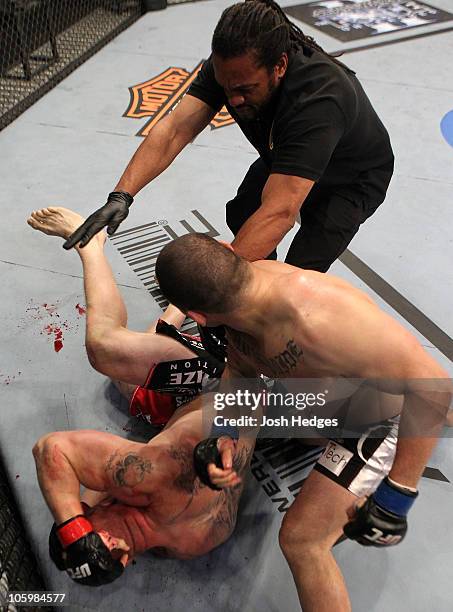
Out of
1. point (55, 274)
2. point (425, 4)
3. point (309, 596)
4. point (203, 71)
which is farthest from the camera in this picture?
point (425, 4)

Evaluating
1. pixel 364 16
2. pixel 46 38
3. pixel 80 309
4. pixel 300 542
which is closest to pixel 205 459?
pixel 300 542

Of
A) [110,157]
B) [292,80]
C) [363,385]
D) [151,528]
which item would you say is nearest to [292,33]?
[292,80]

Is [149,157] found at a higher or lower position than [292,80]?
lower

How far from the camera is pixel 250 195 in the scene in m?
2.73

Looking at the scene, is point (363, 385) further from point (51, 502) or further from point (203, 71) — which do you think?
point (203, 71)

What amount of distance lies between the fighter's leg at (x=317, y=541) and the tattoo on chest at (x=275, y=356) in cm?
40

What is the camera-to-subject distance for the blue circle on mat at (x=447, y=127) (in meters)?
4.36

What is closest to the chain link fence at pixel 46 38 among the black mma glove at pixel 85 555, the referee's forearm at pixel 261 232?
the referee's forearm at pixel 261 232

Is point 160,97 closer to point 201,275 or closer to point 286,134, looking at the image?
point 286,134

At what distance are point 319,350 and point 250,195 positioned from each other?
1.29 metres

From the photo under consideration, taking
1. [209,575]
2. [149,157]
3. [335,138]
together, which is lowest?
[209,575]

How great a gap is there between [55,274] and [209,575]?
192 centimetres

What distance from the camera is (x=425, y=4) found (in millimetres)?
6742

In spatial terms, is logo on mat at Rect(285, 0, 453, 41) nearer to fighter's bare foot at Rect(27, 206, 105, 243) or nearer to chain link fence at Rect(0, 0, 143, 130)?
chain link fence at Rect(0, 0, 143, 130)
